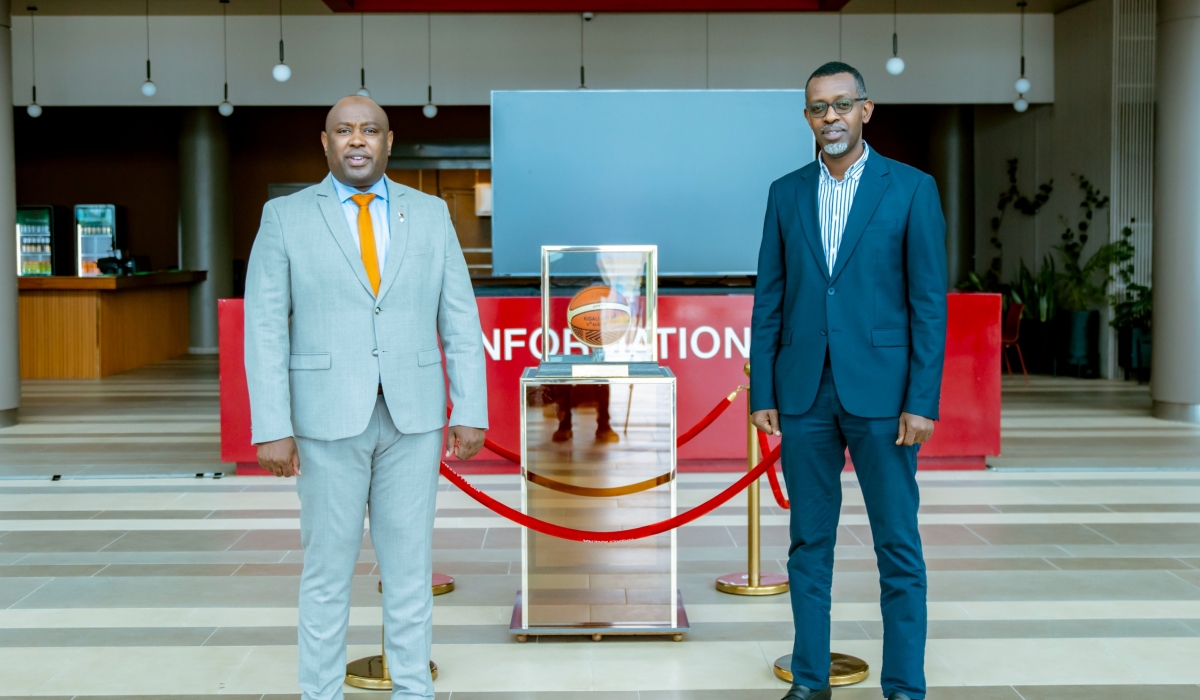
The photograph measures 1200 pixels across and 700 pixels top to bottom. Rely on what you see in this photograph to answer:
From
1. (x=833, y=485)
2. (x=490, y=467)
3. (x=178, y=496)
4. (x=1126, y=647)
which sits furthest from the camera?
(x=490, y=467)

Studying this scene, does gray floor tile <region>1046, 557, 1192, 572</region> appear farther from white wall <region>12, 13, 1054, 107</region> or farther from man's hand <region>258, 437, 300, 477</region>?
white wall <region>12, 13, 1054, 107</region>

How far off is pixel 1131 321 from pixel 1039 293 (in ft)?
4.11

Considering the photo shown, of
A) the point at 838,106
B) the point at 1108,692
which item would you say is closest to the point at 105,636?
the point at 838,106

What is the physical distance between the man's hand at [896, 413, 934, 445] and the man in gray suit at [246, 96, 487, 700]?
101 centimetres

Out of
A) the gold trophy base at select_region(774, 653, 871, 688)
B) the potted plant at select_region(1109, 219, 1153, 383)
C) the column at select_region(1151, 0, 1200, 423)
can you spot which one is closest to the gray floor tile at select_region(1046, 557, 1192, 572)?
the gold trophy base at select_region(774, 653, 871, 688)

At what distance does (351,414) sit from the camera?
256 centimetres

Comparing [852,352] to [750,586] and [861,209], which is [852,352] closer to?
[861,209]

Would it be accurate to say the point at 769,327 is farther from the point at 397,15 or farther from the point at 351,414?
the point at 397,15

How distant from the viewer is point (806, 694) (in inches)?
115

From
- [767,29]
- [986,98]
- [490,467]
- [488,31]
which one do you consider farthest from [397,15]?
[490,467]

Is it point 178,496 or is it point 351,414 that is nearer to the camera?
point 351,414

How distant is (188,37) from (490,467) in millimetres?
8899

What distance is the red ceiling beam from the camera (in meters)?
8.85

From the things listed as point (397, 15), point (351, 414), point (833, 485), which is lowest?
point (833, 485)
